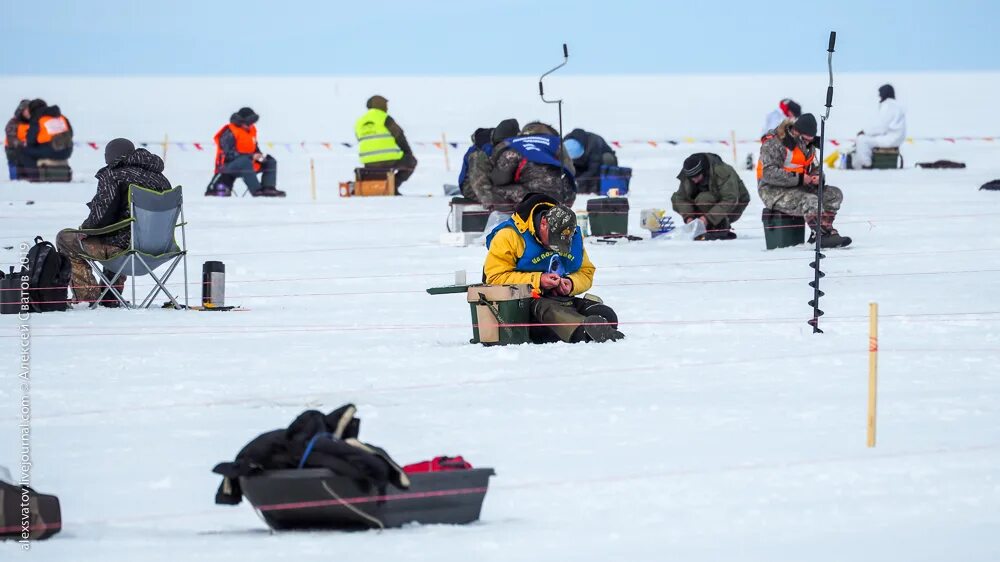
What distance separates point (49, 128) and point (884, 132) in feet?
36.9

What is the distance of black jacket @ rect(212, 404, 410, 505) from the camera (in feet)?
15.8

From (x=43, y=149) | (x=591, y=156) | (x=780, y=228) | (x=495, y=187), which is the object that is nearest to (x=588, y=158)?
(x=591, y=156)

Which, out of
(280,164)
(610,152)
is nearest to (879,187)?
(610,152)

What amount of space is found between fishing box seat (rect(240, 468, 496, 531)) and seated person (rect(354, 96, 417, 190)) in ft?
50.4

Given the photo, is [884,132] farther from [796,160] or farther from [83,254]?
[83,254]

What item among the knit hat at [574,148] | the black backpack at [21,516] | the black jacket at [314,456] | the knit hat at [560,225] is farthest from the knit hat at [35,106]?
the black jacket at [314,456]

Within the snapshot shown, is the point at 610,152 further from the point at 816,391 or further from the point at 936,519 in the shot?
the point at 936,519

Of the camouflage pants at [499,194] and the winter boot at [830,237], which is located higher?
the camouflage pants at [499,194]

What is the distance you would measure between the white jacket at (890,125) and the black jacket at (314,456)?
60.7ft

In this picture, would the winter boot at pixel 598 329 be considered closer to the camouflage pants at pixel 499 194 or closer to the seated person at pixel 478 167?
the camouflage pants at pixel 499 194

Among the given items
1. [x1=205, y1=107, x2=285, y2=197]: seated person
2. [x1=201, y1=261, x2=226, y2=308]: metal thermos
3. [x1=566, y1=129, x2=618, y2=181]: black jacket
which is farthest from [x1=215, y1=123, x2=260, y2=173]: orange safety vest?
[x1=201, y1=261, x2=226, y2=308]: metal thermos

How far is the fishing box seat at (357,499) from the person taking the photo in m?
4.85

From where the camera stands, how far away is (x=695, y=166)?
1435 cm

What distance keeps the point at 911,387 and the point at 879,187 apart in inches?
524
